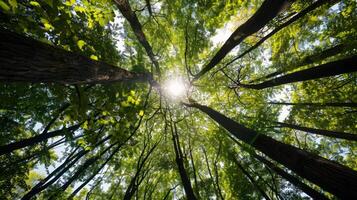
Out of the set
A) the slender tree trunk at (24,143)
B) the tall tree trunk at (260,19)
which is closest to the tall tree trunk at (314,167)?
the tall tree trunk at (260,19)

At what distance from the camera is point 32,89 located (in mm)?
5309

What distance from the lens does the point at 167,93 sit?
9406 mm

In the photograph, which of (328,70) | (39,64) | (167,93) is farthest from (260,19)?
(167,93)

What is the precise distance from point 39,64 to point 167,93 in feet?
24.1

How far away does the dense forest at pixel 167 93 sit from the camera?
9.47 ft

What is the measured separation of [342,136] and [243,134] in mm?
3197

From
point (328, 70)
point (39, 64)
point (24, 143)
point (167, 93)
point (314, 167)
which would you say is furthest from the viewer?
point (167, 93)

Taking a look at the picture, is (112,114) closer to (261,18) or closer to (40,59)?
(40,59)

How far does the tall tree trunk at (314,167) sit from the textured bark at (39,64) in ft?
11.9

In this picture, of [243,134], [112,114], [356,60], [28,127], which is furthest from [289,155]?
[28,127]

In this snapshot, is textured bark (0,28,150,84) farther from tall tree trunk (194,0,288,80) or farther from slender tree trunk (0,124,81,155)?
tall tree trunk (194,0,288,80)

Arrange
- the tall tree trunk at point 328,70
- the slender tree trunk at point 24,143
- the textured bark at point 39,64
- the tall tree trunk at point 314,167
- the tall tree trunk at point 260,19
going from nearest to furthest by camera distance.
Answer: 1. the textured bark at point 39,64
2. the tall tree trunk at point 314,167
3. the tall tree trunk at point 328,70
4. the tall tree trunk at point 260,19
5. the slender tree trunk at point 24,143

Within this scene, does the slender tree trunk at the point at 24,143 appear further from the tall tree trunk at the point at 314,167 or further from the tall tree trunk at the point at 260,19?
A: the tall tree trunk at the point at 260,19

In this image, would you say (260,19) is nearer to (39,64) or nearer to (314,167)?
(314,167)
